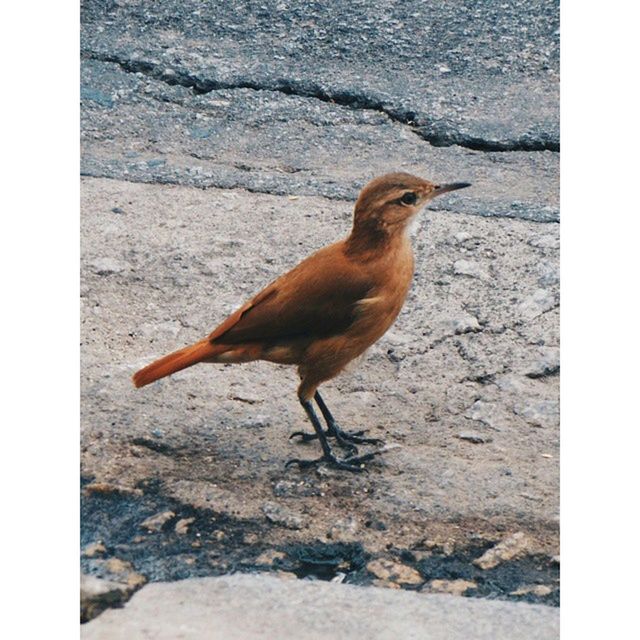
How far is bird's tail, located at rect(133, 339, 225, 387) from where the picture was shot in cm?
228

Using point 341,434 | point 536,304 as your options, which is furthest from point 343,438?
point 536,304

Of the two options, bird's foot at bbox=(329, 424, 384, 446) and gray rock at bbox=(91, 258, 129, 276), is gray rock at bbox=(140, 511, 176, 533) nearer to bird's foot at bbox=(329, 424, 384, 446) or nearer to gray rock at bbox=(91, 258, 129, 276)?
bird's foot at bbox=(329, 424, 384, 446)

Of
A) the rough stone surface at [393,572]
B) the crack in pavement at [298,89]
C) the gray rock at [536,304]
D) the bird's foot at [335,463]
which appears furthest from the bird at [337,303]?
the crack in pavement at [298,89]

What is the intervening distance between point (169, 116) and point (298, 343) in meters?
1.15

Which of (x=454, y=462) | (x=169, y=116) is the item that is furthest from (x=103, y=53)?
(x=454, y=462)

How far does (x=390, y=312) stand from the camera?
2.27m

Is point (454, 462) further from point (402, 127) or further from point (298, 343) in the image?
point (402, 127)

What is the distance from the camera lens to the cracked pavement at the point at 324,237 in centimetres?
→ 231

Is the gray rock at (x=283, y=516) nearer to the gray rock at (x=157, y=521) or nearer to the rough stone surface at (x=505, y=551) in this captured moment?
the gray rock at (x=157, y=521)

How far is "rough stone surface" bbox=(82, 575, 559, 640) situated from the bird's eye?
26.9 inches

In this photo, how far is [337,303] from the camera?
2242 mm

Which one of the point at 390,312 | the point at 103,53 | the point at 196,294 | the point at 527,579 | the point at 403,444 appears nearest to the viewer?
the point at 527,579

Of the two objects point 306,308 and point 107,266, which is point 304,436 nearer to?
point 306,308

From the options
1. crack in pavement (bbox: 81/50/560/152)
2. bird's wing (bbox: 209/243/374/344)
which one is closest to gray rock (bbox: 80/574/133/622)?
bird's wing (bbox: 209/243/374/344)
